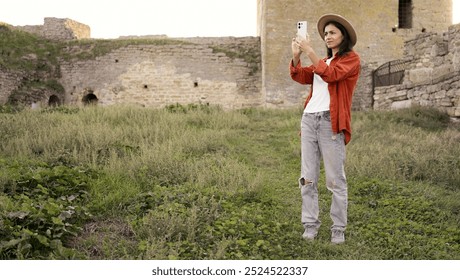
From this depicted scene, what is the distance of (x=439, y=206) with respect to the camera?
484 centimetres

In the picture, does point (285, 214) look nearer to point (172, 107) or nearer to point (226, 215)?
point (226, 215)

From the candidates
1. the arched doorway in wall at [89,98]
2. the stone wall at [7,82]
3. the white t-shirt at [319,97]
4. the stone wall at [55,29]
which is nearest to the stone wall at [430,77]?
the white t-shirt at [319,97]

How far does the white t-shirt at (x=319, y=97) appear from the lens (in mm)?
3971

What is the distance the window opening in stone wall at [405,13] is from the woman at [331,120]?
45.3 feet

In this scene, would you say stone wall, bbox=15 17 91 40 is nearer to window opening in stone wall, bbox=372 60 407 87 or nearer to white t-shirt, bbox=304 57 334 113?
window opening in stone wall, bbox=372 60 407 87

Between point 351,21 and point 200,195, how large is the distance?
12.9 metres

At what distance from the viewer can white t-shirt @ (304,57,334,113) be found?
13.0 ft

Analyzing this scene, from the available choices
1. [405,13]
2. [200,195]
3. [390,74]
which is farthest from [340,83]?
[405,13]

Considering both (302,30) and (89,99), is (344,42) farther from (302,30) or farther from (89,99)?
(89,99)

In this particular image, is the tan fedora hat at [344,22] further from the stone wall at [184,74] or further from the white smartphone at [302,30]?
the stone wall at [184,74]

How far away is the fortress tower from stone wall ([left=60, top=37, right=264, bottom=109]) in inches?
35.5

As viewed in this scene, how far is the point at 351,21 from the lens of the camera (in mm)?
15555

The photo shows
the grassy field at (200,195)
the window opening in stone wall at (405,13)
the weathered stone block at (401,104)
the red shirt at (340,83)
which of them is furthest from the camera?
the window opening in stone wall at (405,13)
